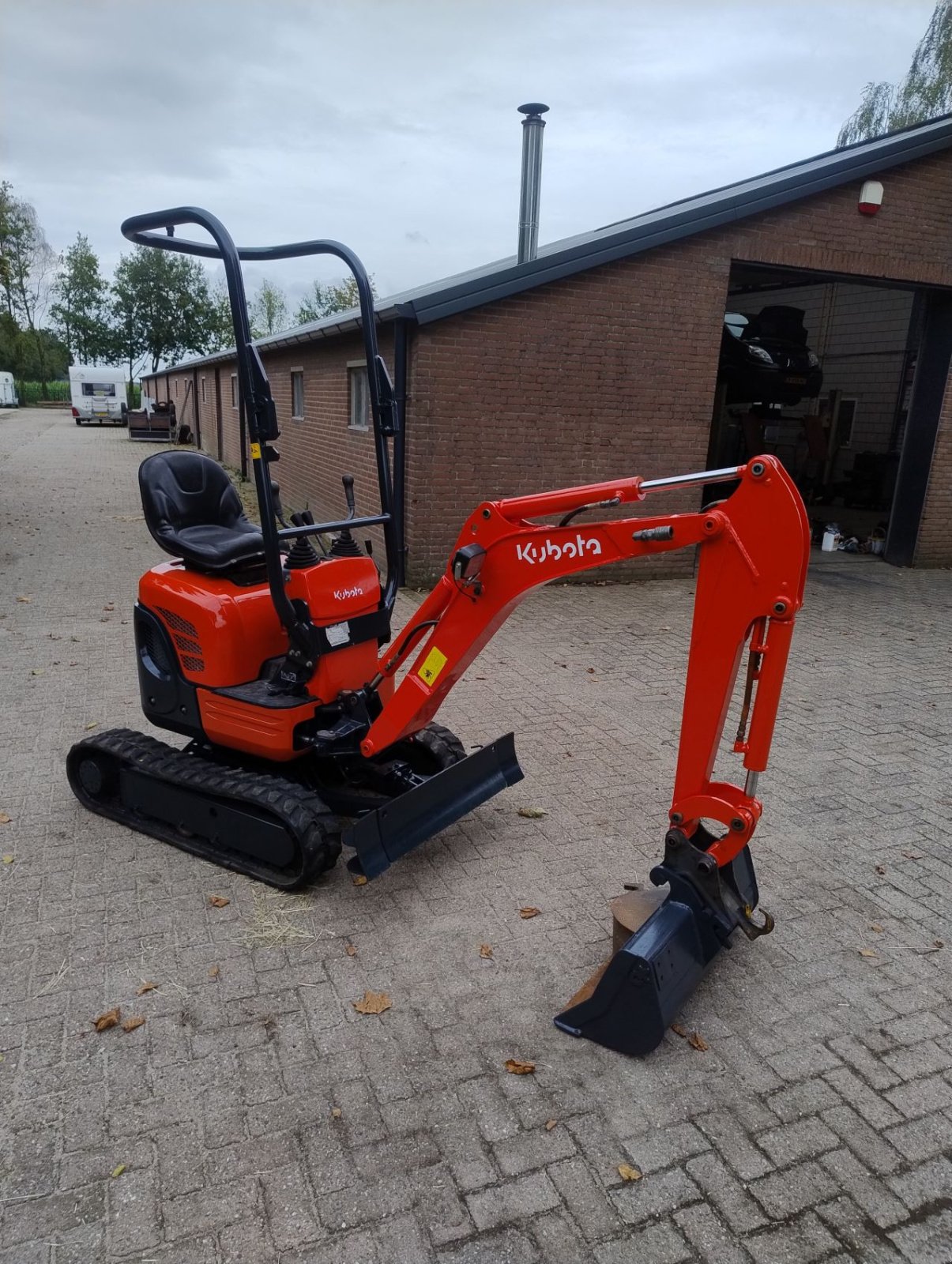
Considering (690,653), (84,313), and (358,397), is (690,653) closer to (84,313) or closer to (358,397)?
(358,397)

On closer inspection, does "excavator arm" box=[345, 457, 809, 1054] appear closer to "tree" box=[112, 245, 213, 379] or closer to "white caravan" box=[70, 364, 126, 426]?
"white caravan" box=[70, 364, 126, 426]

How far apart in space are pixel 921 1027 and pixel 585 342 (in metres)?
7.93

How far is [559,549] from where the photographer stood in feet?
10.7

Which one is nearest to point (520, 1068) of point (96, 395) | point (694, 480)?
point (694, 480)

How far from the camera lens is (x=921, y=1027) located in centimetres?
314

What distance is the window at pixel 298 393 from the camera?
14281 mm

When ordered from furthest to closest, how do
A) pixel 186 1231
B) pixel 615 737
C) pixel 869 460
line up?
pixel 869 460, pixel 615 737, pixel 186 1231

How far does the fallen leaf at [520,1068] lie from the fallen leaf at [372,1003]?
0.50 m

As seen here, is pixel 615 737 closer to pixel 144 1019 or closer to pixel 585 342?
pixel 144 1019

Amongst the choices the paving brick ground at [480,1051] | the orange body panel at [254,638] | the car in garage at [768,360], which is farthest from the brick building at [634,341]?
the orange body panel at [254,638]

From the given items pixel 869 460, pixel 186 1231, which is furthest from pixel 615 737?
pixel 869 460

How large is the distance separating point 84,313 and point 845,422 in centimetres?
5467

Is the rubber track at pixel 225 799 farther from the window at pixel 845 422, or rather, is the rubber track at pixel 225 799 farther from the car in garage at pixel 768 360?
the window at pixel 845 422

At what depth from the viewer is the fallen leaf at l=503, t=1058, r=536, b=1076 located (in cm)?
286
